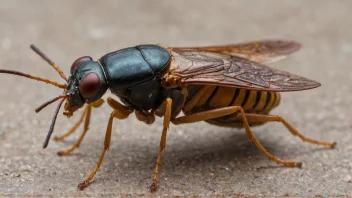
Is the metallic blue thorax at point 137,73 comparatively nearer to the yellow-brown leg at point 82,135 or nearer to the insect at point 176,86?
the insect at point 176,86

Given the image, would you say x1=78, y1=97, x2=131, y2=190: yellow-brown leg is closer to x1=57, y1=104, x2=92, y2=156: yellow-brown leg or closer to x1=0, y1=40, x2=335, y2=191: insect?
x1=0, y1=40, x2=335, y2=191: insect

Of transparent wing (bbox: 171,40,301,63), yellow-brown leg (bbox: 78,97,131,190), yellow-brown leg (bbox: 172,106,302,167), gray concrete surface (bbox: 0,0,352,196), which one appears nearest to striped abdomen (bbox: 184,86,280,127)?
yellow-brown leg (bbox: 172,106,302,167)

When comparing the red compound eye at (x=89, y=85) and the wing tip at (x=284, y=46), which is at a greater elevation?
the wing tip at (x=284, y=46)

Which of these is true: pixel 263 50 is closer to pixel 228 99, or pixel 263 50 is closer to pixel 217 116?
pixel 228 99

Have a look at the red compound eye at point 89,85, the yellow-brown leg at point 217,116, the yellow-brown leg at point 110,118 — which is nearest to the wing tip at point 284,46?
the yellow-brown leg at point 217,116

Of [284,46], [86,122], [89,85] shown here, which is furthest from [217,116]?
[284,46]

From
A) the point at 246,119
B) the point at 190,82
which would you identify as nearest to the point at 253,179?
the point at 246,119
